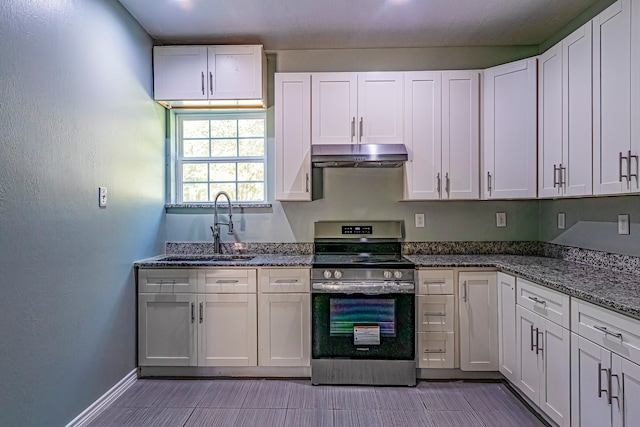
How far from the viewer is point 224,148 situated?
11.3 feet

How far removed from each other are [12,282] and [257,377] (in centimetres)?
171

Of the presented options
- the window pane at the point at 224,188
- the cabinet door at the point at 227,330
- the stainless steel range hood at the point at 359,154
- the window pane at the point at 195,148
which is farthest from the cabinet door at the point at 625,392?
the window pane at the point at 195,148

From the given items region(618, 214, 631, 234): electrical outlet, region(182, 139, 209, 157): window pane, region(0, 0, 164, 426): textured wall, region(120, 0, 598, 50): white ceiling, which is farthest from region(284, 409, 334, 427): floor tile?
region(120, 0, 598, 50): white ceiling

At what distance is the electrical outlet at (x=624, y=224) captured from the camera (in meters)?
2.28

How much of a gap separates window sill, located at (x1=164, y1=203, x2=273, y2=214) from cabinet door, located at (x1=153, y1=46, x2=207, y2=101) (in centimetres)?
91

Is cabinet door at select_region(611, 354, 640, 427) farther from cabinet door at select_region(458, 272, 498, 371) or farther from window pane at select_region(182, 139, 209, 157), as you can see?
window pane at select_region(182, 139, 209, 157)

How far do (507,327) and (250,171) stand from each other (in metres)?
2.35

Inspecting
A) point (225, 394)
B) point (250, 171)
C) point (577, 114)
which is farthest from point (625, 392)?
point (250, 171)

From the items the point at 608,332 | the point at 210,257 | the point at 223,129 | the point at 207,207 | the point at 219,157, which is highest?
the point at 223,129

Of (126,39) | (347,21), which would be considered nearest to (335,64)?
(347,21)

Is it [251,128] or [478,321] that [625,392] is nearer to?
[478,321]

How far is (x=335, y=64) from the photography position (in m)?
3.28

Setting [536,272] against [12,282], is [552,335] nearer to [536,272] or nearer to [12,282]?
[536,272]

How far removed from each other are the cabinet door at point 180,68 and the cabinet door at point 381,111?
1250mm
